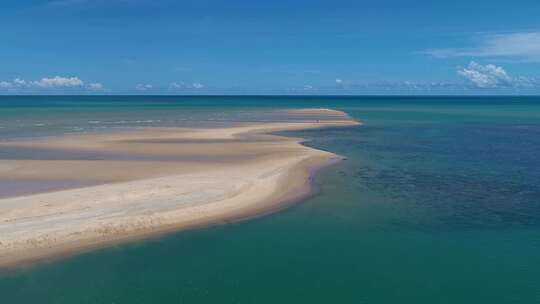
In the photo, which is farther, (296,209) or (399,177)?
(399,177)

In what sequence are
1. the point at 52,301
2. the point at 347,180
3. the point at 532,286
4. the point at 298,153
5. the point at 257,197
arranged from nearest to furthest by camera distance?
the point at 52,301, the point at 532,286, the point at 257,197, the point at 347,180, the point at 298,153

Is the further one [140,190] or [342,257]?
[140,190]

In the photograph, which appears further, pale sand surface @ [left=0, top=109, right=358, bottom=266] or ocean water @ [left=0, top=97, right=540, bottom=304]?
pale sand surface @ [left=0, top=109, right=358, bottom=266]

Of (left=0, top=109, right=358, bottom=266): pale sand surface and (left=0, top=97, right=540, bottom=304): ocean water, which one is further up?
(left=0, top=109, right=358, bottom=266): pale sand surface

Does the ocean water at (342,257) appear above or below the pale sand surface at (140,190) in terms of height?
below

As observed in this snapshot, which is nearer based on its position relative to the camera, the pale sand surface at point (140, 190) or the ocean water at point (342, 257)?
the ocean water at point (342, 257)

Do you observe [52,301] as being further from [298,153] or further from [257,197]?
[298,153]

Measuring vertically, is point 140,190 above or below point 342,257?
above

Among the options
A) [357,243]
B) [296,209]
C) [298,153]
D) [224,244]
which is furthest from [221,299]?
[298,153]
